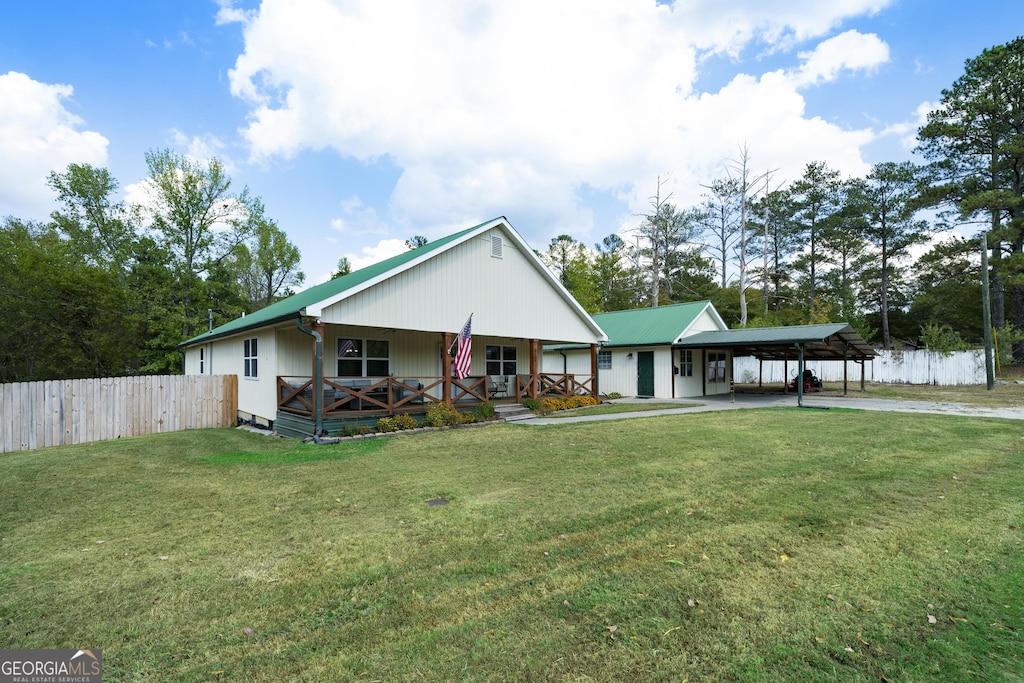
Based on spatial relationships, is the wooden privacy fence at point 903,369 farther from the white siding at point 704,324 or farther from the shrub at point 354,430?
the shrub at point 354,430

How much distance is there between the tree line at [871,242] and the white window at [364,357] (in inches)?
984

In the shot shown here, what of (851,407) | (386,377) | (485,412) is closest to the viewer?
(386,377)

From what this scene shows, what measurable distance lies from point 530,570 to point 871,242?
4613 cm

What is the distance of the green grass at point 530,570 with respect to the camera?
8.57 ft

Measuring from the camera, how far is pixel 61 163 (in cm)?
2795

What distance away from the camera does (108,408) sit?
1189cm

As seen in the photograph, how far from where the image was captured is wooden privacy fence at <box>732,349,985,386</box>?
25453mm

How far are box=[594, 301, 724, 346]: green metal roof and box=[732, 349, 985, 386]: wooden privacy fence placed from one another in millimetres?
5158

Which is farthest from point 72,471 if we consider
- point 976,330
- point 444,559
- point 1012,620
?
point 976,330

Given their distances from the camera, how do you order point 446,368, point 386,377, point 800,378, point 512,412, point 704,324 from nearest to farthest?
point 386,377 → point 446,368 → point 512,412 → point 800,378 → point 704,324

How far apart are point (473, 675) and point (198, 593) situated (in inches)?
90.4

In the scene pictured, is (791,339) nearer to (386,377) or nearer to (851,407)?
(851,407)

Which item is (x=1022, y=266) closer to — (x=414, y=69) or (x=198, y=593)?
(x=414, y=69)

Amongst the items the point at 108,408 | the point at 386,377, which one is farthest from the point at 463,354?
the point at 108,408
